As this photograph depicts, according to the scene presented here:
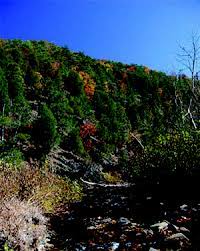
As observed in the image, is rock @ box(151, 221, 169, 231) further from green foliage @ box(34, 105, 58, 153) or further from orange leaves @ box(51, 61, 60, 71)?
orange leaves @ box(51, 61, 60, 71)

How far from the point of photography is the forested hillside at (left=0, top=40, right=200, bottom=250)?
13203 millimetres

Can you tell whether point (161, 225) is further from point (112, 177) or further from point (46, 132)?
point (112, 177)

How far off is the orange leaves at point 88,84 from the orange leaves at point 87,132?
5.06 metres

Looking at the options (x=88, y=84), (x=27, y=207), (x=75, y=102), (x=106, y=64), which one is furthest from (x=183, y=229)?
(x=106, y=64)

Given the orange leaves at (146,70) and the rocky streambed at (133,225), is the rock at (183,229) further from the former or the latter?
the orange leaves at (146,70)

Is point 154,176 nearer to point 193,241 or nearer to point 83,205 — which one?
point 83,205

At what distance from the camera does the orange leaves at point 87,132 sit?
91.9 ft

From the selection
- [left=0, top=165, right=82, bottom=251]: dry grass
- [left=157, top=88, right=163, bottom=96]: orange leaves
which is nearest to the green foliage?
[left=0, top=165, right=82, bottom=251]: dry grass

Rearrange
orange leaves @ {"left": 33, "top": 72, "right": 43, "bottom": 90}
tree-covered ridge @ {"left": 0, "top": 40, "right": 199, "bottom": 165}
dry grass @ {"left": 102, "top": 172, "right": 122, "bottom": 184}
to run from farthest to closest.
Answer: orange leaves @ {"left": 33, "top": 72, "right": 43, "bottom": 90} → tree-covered ridge @ {"left": 0, "top": 40, "right": 199, "bottom": 165} → dry grass @ {"left": 102, "top": 172, "right": 122, "bottom": 184}

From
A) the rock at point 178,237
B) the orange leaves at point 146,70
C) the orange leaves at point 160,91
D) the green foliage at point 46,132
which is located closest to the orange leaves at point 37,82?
the green foliage at point 46,132

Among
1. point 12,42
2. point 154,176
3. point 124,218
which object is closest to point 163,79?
point 12,42

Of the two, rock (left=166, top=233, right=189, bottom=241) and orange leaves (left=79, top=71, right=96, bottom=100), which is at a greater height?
orange leaves (left=79, top=71, right=96, bottom=100)

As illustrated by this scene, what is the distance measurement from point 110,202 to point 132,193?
65.7 inches

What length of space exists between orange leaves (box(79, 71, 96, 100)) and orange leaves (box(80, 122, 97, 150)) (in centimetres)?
506
